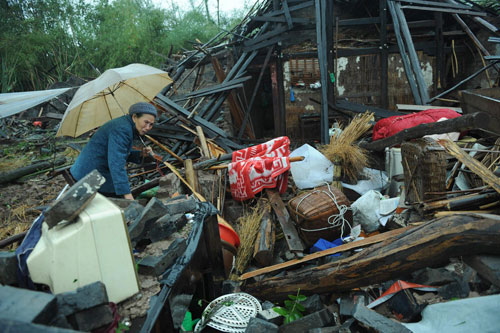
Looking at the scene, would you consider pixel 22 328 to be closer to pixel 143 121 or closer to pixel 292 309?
pixel 292 309

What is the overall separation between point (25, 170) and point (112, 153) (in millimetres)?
5288

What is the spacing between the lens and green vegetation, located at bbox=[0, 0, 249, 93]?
1327cm

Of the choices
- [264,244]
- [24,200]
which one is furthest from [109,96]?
[24,200]

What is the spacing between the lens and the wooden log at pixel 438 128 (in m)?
2.95

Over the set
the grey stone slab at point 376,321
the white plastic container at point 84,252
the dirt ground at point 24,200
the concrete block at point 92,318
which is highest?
the white plastic container at point 84,252

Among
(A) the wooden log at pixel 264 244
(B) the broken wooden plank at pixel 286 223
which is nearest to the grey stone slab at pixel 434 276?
(B) the broken wooden plank at pixel 286 223

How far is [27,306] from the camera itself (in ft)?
3.59

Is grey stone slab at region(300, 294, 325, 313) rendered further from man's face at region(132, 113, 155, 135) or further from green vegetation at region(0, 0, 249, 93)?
green vegetation at region(0, 0, 249, 93)

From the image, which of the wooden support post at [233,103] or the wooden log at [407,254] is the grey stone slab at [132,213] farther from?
the wooden support post at [233,103]

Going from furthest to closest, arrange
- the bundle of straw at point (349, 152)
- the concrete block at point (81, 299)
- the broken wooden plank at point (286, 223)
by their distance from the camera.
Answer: the bundle of straw at point (349, 152)
the broken wooden plank at point (286, 223)
the concrete block at point (81, 299)

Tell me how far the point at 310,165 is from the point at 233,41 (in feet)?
16.5

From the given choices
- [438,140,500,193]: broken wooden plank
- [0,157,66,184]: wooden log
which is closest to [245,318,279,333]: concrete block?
[438,140,500,193]: broken wooden plank

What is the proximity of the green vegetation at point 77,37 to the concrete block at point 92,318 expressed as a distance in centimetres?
1270

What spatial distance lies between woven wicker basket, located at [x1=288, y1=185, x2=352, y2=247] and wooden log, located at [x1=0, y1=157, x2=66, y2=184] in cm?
554
